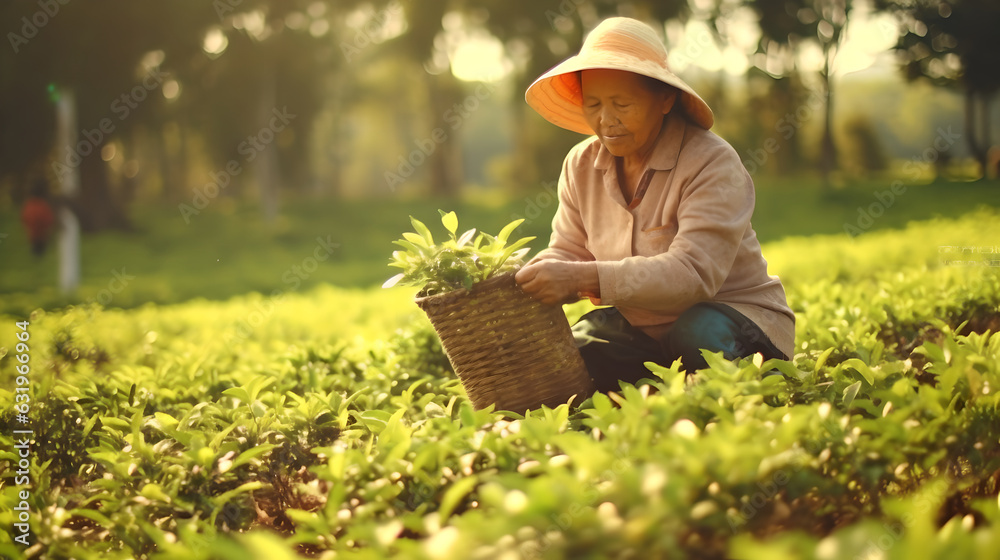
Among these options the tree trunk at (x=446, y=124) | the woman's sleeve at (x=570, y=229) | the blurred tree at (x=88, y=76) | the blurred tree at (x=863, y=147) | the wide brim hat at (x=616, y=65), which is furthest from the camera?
the blurred tree at (x=863, y=147)

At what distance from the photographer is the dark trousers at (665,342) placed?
2.64m

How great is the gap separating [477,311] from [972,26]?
79.4 feet

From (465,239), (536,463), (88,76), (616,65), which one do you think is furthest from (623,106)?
(88,76)

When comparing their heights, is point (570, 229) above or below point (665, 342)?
above

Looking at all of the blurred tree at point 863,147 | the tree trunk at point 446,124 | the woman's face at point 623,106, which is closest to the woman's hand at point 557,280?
the woman's face at point 623,106

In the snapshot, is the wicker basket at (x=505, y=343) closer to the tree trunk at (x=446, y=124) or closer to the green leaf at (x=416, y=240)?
the green leaf at (x=416, y=240)

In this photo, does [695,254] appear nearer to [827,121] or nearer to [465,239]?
[465,239]

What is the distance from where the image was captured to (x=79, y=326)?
4.97m

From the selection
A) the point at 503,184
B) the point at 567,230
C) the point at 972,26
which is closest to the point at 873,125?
the point at 972,26

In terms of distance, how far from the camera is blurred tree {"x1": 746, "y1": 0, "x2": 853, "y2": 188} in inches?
933

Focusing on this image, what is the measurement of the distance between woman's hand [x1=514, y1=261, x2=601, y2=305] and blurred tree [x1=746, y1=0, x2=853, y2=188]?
23.6 metres

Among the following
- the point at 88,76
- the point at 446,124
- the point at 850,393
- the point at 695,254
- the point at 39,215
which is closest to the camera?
the point at 850,393

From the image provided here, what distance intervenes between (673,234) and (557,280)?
0.54 m

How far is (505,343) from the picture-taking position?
2643 millimetres
